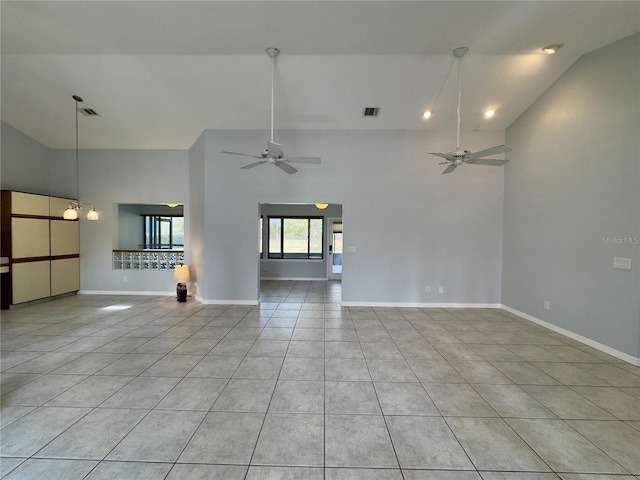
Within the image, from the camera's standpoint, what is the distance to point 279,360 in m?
3.20

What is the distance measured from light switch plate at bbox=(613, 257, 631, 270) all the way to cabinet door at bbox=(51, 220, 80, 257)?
9.60 m

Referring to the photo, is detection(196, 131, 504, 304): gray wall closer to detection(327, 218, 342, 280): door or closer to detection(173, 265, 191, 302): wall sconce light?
detection(173, 265, 191, 302): wall sconce light

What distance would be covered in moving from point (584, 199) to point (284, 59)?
463 cm

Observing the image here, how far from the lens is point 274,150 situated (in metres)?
3.48

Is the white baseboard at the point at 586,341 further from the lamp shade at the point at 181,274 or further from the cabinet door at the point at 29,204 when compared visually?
the cabinet door at the point at 29,204

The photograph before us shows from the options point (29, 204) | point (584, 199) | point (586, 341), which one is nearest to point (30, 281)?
point (29, 204)

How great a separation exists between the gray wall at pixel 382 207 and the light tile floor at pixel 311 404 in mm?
1390

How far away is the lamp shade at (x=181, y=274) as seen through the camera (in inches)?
235

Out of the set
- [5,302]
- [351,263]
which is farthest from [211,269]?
[5,302]

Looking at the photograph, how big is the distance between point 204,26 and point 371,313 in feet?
16.3

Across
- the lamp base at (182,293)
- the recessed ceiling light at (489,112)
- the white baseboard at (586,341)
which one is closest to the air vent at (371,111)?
the recessed ceiling light at (489,112)

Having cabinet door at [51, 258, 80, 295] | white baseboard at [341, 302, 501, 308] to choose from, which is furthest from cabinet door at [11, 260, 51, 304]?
white baseboard at [341, 302, 501, 308]

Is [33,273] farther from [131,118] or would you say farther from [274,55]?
[274,55]

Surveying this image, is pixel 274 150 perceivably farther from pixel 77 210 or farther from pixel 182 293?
pixel 77 210
